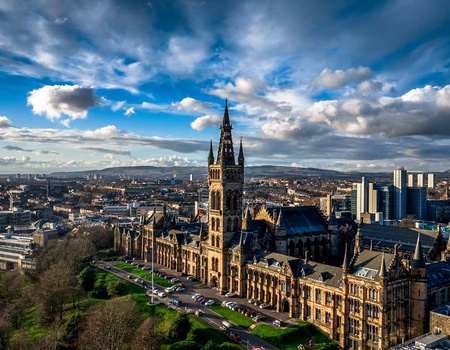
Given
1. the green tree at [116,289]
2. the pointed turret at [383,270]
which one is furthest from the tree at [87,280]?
the pointed turret at [383,270]

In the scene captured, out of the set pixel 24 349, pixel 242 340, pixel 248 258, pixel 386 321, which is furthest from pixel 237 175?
pixel 24 349

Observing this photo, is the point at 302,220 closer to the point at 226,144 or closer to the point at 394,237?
the point at 226,144

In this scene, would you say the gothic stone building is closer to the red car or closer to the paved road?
the paved road

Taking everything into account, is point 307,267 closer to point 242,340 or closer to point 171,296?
point 242,340

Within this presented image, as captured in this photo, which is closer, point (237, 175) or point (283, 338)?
point (283, 338)

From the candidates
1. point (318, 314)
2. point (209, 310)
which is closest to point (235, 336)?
point (209, 310)

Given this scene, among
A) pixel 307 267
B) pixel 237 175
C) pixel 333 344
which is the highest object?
pixel 237 175

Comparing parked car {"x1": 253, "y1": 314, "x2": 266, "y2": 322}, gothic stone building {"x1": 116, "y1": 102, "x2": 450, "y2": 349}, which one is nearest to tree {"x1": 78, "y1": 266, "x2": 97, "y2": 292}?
gothic stone building {"x1": 116, "y1": 102, "x2": 450, "y2": 349}

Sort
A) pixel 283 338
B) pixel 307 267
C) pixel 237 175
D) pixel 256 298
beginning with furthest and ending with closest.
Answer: pixel 237 175 < pixel 256 298 < pixel 307 267 < pixel 283 338

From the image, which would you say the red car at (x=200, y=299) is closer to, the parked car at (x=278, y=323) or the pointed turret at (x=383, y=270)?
the parked car at (x=278, y=323)
